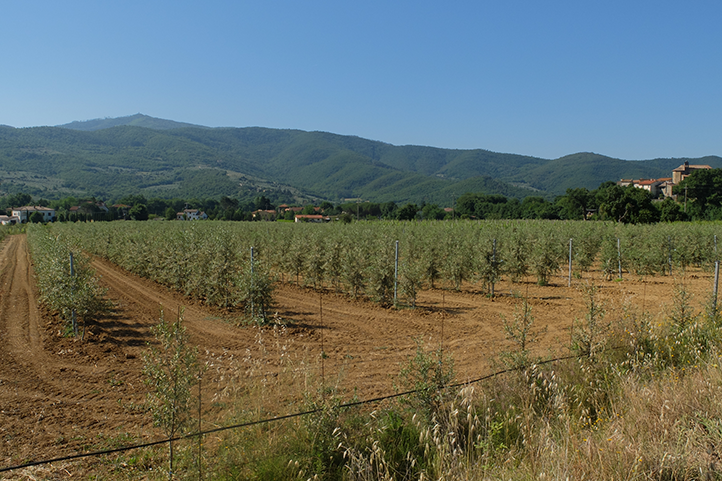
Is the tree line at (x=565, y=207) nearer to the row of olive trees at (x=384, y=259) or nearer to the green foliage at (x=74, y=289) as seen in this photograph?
the row of olive trees at (x=384, y=259)

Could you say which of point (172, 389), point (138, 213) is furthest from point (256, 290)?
point (138, 213)

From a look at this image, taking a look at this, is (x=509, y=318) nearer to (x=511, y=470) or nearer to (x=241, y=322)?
(x=241, y=322)

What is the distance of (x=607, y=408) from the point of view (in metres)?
4.67

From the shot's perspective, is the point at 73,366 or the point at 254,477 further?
the point at 73,366

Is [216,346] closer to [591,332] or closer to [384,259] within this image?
[384,259]

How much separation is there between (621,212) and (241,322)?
47.2m

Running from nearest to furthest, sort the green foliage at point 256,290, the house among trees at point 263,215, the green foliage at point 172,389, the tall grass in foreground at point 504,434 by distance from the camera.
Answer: the tall grass in foreground at point 504,434, the green foliage at point 172,389, the green foliage at point 256,290, the house among trees at point 263,215

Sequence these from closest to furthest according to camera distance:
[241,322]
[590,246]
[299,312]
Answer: [241,322] < [299,312] < [590,246]

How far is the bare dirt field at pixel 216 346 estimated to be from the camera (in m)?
5.32

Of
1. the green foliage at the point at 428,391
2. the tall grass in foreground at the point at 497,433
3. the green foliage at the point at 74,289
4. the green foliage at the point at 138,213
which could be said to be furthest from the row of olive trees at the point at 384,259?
the green foliage at the point at 138,213

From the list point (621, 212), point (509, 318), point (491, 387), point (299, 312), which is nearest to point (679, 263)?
point (509, 318)

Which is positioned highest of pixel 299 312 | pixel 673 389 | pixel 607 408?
pixel 673 389

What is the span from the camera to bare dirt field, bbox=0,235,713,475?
532cm

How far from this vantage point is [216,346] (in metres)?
8.58
